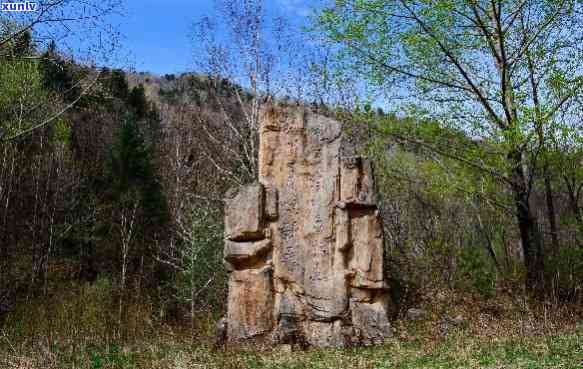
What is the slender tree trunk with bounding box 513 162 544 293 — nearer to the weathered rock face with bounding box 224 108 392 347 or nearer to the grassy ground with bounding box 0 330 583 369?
the grassy ground with bounding box 0 330 583 369

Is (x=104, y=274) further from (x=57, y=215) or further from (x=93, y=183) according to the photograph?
(x=93, y=183)

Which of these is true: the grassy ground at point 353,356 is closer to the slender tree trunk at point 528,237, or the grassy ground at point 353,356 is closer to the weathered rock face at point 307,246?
the weathered rock face at point 307,246

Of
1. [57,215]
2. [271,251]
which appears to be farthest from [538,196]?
[57,215]

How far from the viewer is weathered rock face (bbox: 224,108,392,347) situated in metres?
9.14

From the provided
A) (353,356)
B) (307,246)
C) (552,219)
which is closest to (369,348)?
(353,356)

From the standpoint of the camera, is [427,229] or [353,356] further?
[427,229]

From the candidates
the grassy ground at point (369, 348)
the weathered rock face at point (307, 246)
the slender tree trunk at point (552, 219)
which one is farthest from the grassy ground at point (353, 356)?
the slender tree trunk at point (552, 219)

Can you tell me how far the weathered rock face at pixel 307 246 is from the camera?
9141mm

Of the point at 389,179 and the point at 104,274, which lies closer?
the point at 389,179

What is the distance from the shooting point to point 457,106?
1094 cm

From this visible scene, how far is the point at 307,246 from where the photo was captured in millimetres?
9352

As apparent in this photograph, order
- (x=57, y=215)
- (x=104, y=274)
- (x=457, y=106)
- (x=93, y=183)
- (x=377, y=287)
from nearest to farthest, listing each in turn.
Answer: (x=377, y=287)
(x=457, y=106)
(x=104, y=274)
(x=57, y=215)
(x=93, y=183)

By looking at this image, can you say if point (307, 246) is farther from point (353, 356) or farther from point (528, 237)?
point (528, 237)

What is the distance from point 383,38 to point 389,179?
3453 mm
